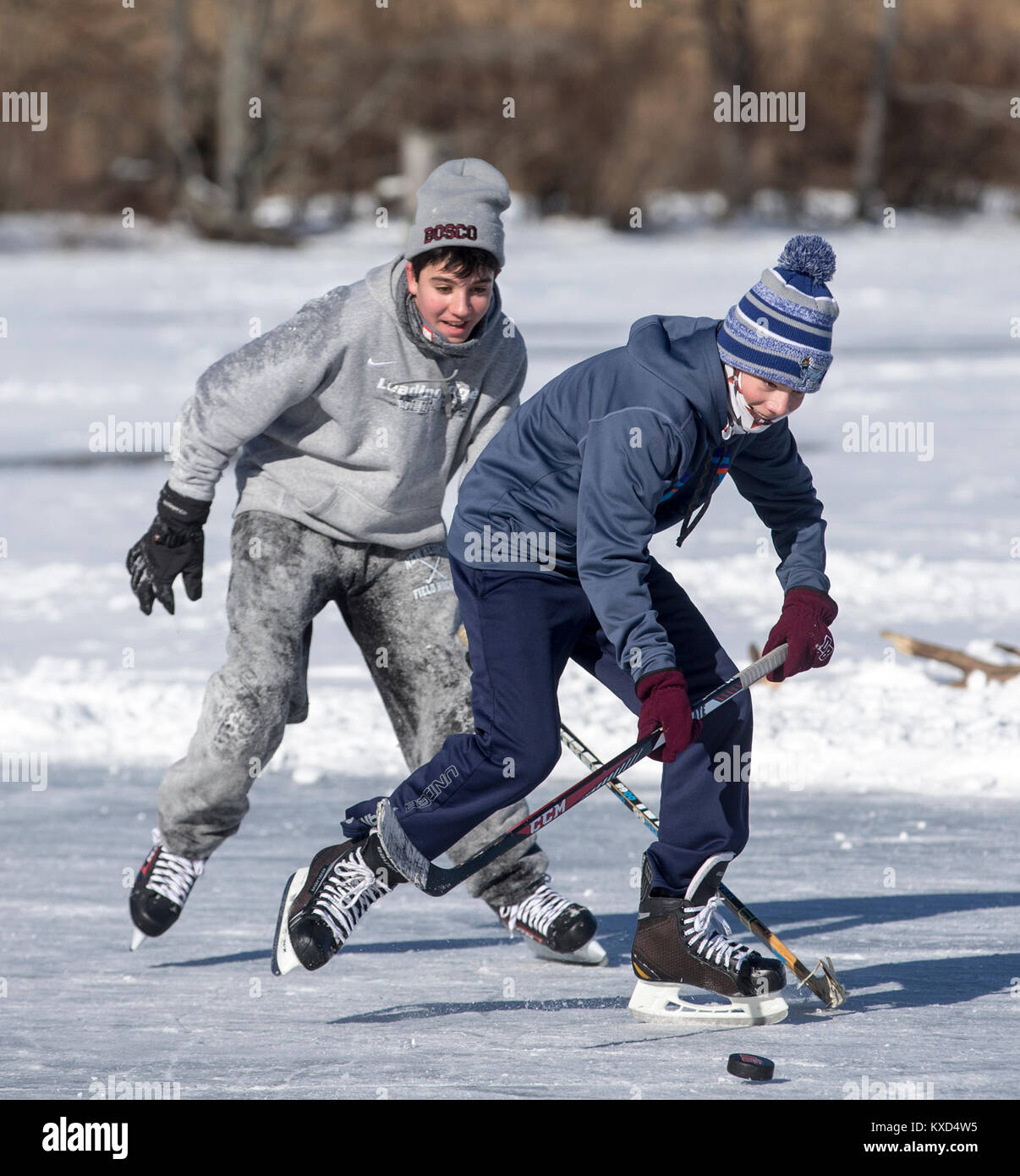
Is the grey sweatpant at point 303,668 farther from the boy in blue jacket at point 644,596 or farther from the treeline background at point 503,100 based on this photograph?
the treeline background at point 503,100

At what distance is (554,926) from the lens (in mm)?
3621

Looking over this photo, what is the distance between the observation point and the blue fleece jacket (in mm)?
2904

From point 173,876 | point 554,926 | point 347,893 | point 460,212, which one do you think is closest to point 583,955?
point 554,926

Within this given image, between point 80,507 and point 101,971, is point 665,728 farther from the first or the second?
point 80,507

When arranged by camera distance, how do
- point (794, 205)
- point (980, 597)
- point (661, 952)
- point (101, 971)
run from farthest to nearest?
point (794, 205) → point (980, 597) → point (101, 971) → point (661, 952)

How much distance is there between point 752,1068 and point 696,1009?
43 cm

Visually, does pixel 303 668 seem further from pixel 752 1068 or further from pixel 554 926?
pixel 752 1068

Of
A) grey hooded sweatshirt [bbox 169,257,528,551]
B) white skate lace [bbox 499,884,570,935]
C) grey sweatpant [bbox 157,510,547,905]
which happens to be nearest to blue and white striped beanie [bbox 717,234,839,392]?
grey hooded sweatshirt [bbox 169,257,528,551]

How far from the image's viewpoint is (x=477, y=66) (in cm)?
4225

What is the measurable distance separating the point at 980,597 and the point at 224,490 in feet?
15.6

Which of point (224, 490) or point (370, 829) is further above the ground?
point (370, 829)

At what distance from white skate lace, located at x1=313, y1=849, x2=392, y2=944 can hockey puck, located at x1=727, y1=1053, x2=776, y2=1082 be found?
0.80 m

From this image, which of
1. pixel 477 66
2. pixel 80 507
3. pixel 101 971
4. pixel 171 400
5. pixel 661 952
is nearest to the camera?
pixel 661 952

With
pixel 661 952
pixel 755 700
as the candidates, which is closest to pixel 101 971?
pixel 661 952
